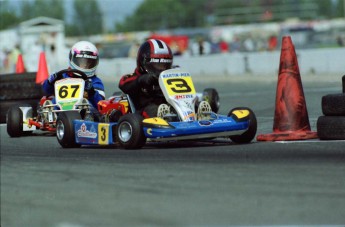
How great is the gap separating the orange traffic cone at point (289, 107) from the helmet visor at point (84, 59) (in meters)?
2.31

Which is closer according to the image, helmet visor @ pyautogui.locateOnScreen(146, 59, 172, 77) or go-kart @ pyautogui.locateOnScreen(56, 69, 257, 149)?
go-kart @ pyautogui.locateOnScreen(56, 69, 257, 149)

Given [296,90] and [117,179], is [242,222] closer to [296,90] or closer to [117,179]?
[117,179]

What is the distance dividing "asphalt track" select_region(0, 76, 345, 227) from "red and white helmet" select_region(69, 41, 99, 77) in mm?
2138

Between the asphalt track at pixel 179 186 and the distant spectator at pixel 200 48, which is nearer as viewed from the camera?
the asphalt track at pixel 179 186

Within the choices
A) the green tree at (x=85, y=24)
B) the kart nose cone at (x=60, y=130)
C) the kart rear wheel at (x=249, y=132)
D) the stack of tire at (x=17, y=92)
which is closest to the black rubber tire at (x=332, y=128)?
the kart rear wheel at (x=249, y=132)

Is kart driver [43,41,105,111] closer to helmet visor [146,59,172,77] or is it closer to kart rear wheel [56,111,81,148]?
kart rear wheel [56,111,81,148]

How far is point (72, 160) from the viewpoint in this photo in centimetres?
721

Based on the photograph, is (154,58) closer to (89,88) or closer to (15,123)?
(89,88)

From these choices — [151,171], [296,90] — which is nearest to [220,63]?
[296,90]

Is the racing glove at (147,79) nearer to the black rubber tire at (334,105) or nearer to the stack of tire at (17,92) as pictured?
the black rubber tire at (334,105)

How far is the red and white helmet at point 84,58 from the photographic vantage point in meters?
10.1

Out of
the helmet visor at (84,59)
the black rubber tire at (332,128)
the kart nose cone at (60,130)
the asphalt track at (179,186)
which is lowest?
the asphalt track at (179,186)

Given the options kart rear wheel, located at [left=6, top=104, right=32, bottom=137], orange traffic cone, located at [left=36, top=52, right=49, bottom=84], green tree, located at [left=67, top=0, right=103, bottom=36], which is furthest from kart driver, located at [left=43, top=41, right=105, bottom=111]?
green tree, located at [left=67, top=0, right=103, bottom=36]

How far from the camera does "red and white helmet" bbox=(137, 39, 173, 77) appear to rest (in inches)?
346
